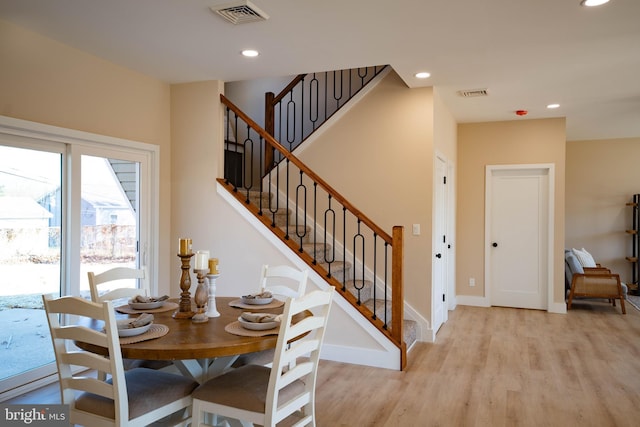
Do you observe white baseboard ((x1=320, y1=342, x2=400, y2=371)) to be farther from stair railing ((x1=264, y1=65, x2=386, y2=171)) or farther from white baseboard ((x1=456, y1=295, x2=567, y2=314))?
white baseboard ((x1=456, y1=295, x2=567, y2=314))

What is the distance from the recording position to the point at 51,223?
3654mm

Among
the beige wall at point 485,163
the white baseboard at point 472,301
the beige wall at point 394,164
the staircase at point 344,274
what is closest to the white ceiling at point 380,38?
the beige wall at point 394,164

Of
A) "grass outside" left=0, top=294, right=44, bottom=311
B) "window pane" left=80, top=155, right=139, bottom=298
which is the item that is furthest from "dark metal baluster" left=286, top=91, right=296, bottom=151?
"grass outside" left=0, top=294, right=44, bottom=311

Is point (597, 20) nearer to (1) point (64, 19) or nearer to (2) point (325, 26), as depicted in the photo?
(2) point (325, 26)

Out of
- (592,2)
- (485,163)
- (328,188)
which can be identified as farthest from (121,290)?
(485,163)

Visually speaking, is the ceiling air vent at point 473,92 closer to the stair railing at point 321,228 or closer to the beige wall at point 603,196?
the stair railing at point 321,228

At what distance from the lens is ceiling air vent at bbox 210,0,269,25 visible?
9.33 feet

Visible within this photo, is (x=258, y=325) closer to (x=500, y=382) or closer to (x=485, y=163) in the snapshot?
(x=500, y=382)

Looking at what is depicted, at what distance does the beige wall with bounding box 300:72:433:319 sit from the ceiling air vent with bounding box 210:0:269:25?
2.05 meters

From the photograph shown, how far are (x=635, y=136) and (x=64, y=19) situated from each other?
27.9 ft

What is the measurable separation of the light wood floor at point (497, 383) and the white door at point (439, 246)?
268 mm

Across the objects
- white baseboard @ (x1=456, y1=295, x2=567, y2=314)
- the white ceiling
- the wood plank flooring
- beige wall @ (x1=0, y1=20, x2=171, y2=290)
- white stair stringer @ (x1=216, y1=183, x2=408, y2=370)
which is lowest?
the wood plank flooring

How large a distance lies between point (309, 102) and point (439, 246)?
2.59 m

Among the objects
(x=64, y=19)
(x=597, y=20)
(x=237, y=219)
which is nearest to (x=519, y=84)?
(x=597, y=20)
